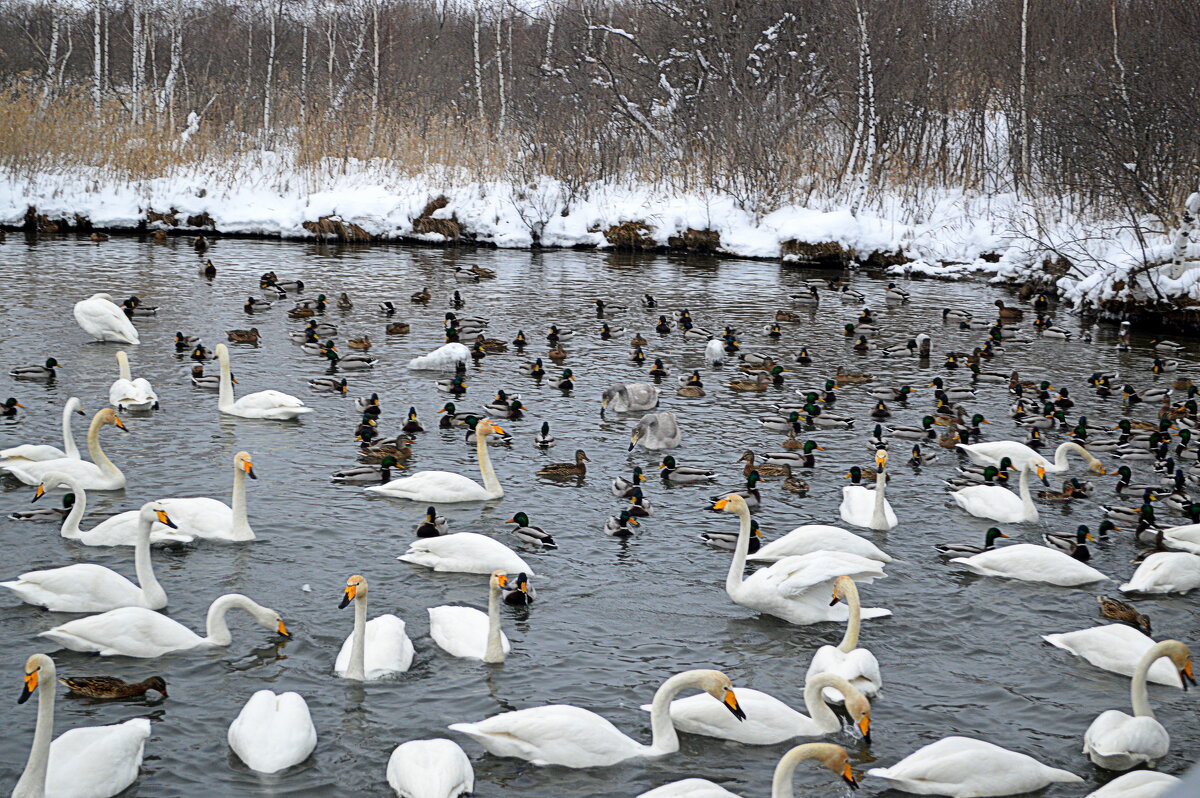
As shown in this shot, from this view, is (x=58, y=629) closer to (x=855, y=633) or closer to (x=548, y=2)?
(x=855, y=633)

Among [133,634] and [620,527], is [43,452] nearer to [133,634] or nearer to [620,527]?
[133,634]

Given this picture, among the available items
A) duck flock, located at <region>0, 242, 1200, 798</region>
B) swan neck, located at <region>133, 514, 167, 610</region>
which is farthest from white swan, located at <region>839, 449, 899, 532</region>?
swan neck, located at <region>133, 514, 167, 610</region>

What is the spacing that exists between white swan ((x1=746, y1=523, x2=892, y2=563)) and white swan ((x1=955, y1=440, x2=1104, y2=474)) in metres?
3.66

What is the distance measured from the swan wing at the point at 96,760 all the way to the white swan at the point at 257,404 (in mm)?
8185

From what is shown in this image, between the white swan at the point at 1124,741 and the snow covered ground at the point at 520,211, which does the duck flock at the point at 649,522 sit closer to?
the white swan at the point at 1124,741

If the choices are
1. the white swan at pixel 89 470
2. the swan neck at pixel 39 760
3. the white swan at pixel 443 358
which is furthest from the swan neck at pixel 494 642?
the white swan at pixel 443 358

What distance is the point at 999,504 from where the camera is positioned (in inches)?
472

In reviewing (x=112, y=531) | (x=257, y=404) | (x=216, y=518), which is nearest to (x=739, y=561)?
(x=216, y=518)

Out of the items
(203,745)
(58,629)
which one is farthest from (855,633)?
(58,629)

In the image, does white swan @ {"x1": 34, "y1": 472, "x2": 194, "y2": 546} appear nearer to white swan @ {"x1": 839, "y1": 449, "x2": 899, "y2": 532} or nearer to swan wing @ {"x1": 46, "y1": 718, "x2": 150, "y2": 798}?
swan wing @ {"x1": 46, "y1": 718, "x2": 150, "y2": 798}

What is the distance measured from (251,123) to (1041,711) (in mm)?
36251

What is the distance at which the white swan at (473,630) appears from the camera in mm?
8266

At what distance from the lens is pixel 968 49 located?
35.3 metres

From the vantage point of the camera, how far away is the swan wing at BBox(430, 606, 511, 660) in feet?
27.5
